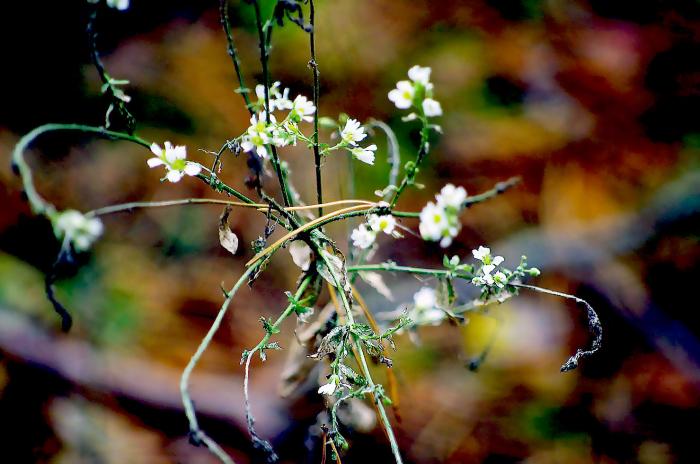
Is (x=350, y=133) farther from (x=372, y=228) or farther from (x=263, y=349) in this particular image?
(x=263, y=349)

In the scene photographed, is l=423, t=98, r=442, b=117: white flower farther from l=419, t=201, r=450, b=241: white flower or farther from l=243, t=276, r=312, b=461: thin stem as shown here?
l=243, t=276, r=312, b=461: thin stem

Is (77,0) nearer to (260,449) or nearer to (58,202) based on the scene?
(58,202)

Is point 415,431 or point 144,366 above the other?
point 144,366

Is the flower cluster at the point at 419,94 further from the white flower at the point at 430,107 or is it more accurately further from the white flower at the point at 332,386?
the white flower at the point at 332,386

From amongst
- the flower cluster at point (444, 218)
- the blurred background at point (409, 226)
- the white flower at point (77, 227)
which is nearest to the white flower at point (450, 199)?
the flower cluster at point (444, 218)

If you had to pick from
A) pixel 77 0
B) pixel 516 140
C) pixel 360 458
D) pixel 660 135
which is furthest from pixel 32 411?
pixel 660 135

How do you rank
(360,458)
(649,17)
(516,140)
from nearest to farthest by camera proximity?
1. (360,458)
2. (516,140)
3. (649,17)

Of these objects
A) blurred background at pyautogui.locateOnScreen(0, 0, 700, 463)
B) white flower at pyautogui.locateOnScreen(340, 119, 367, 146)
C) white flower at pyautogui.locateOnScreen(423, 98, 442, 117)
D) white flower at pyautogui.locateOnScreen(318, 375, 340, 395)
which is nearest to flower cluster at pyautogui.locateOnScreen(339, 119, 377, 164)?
white flower at pyautogui.locateOnScreen(340, 119, 367, 146)
